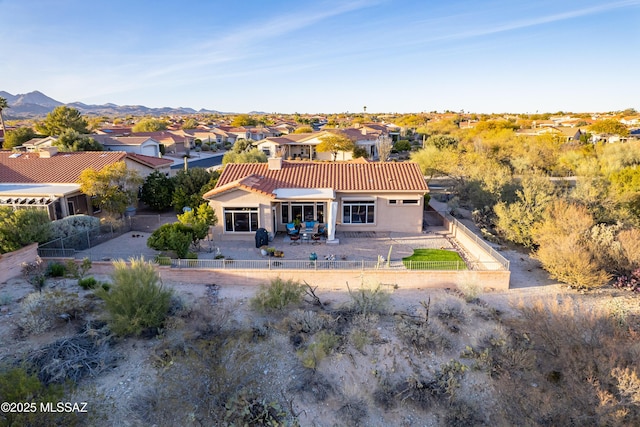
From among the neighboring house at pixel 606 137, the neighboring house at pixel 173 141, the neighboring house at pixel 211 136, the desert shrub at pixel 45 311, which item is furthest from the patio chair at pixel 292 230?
the neighboring house at pixel 211 136

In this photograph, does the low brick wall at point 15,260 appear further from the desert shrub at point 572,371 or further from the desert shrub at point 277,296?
the desert shrub at point 572,371

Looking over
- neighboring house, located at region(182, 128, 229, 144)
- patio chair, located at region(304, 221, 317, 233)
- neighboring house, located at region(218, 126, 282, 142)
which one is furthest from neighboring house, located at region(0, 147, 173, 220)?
neighboring house, located at region(218, 126, 282, 142)

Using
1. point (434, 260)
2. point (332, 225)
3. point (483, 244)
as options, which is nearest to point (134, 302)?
point (332, 225)

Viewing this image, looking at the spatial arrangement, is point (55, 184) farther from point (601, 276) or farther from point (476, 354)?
point (601, 276)

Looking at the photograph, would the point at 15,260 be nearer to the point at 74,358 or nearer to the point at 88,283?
the point at 88,283

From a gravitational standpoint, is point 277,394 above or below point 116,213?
below

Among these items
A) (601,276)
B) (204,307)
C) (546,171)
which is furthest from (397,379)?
(546,171)
